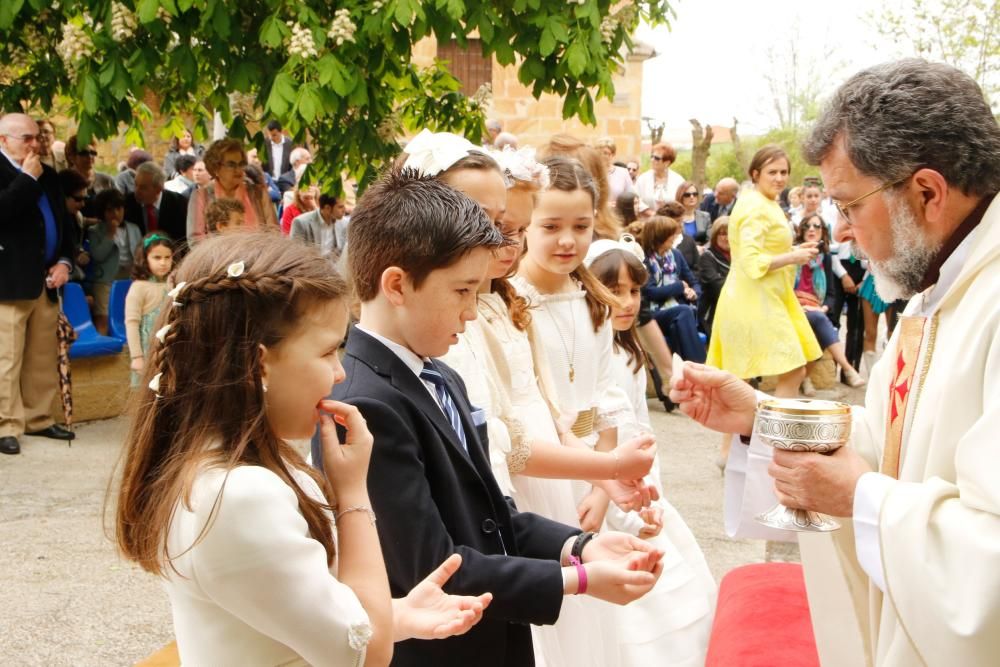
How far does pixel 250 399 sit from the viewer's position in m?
1.79

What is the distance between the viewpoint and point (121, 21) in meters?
5.44

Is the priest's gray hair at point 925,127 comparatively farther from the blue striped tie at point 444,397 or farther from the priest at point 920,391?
the blue striped tie at point 444,397

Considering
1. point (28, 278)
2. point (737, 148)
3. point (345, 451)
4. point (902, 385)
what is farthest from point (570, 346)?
point (737, 148)

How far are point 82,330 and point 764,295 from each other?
5.31 meters

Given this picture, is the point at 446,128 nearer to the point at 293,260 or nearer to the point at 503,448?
the point at 503,448

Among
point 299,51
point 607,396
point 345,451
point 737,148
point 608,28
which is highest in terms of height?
point 608,28

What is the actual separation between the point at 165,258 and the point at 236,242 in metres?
5.88

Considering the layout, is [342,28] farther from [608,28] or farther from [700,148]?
[700,148]

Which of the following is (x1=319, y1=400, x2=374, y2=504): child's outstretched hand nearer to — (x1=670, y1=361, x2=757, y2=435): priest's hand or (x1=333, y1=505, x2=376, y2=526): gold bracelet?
(x1=333, y1=505, x2=376, y2=526): gold bracelet

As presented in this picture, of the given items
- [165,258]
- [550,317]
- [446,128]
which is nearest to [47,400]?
[165,258]

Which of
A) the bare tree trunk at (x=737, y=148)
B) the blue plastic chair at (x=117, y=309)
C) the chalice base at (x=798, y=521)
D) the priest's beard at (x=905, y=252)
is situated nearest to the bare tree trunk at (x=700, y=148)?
the bare tree trunk at (x=737, y=148)

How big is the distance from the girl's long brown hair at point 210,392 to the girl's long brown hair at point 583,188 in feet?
6.06

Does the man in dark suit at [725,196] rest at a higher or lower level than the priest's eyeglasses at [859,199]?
lower

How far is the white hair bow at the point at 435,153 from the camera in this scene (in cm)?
277
